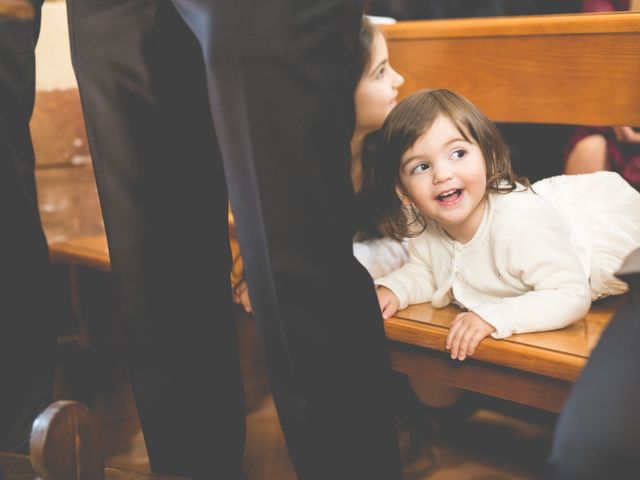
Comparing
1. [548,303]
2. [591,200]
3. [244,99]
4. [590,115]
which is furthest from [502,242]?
[244,99]

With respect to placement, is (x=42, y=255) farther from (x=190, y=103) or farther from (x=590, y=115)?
(x=590, y=115)

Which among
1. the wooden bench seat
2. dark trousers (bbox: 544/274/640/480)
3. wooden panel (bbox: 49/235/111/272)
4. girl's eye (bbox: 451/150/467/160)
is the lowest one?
the wooden bench seat

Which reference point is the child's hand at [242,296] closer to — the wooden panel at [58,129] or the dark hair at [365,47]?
the dark hair at [365,47]

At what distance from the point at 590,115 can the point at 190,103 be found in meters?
0.70

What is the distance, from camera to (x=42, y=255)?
117 cm

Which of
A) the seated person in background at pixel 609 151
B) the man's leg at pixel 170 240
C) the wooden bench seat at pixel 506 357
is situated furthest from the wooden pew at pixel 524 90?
the seated person in background at pixel 609 151

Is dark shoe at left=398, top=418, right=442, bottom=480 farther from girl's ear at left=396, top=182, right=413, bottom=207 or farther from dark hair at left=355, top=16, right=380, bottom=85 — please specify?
dark hair at left=355, top=16, right=380, bottom=85

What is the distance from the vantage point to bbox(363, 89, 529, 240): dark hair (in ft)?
3.45

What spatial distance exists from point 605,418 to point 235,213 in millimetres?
443

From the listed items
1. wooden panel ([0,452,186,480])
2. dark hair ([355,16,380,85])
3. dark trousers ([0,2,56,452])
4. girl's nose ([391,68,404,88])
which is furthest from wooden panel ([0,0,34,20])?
girl's nose ([391,68,404,88])

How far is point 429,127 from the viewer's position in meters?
1.05

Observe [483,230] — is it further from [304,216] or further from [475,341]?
[304,216]

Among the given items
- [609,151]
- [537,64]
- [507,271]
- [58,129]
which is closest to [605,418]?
[507,271]

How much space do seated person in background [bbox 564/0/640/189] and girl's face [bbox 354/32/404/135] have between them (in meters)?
0.50
